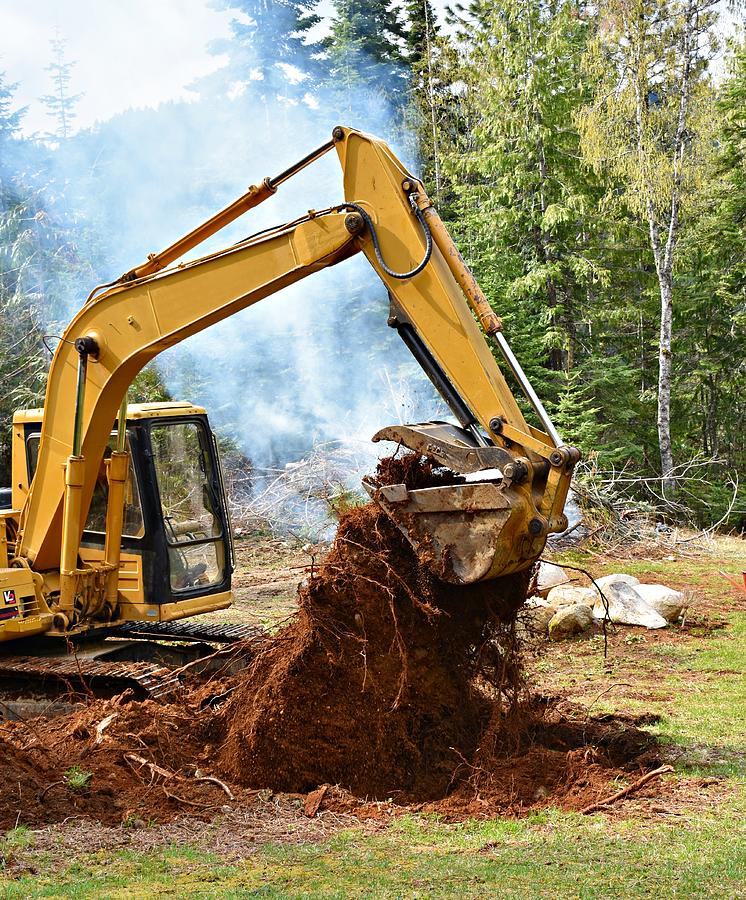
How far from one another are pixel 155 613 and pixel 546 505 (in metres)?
3.98

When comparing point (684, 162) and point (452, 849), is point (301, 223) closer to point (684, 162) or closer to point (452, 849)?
point (452, 849)

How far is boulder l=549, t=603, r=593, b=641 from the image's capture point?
433 inches

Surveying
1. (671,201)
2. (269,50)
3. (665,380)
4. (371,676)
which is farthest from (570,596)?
(269,50)

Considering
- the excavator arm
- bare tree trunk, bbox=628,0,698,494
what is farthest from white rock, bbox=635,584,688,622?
bare tree trunk, bbox=628,0,698,494

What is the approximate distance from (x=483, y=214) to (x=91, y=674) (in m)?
17.7

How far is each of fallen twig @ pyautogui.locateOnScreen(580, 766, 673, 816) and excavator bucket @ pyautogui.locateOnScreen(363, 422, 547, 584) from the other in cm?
138

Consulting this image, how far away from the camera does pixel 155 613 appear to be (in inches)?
326

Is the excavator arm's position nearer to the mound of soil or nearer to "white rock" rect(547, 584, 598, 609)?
the mound of soil

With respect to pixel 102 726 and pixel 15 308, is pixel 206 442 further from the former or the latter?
pixel 15 308

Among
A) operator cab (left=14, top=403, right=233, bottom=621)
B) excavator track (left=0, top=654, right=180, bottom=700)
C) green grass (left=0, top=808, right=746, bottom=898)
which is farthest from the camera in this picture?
operator cab (left=14, top=403, right=233, bottom=621)

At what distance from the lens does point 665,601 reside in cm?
1173

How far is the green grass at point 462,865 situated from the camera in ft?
14.9

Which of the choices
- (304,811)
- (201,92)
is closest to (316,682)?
(304,811)

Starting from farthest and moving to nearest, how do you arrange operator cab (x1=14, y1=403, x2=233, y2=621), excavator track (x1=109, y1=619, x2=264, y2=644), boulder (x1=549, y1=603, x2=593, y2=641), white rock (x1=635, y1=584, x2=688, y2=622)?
white rock (x1=635, y1=584, x2=688, y2=622) < boulder (x1=549, y1=603, x2=593, y2=641) < excavator track (x1=109, y1=619, x2=264, y2=644) < operator cab (x1=14, y1=403, x2=233, y2=621)
